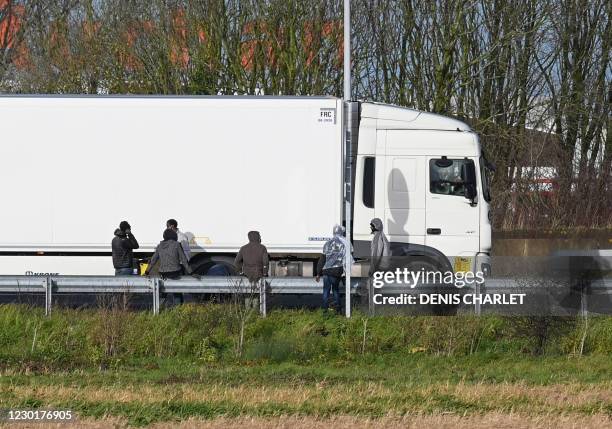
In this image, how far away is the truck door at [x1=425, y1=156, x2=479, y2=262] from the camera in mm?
19172

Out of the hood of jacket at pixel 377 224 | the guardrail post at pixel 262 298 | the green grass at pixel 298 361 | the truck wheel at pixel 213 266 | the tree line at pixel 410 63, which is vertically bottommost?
the green grass at pixel 298 361

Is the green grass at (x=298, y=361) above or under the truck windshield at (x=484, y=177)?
under

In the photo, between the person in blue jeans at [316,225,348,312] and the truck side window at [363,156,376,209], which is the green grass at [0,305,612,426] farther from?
the truck side window at [363,156,376,209]

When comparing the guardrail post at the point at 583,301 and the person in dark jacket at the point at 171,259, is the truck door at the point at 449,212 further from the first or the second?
the person in dark jacket at the point at 171,259

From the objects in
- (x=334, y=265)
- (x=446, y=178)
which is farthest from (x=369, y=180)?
(x=334, y=265)

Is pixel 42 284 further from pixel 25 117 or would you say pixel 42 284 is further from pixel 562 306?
pixel 562 306

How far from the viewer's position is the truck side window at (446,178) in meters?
19.3

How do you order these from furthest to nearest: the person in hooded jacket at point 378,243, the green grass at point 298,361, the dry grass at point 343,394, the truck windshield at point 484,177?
the truck windshield at point 484,177
the person in hooded jacket at point 378,243
the green grass at point 298,361
the dry grass at point 343,394

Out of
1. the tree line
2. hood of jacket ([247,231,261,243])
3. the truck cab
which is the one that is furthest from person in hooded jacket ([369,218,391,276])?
the tree line

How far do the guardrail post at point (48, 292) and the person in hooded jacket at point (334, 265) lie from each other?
13.7 feet

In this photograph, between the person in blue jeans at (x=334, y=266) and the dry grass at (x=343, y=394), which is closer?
the dry grass at (x=343, y=394)

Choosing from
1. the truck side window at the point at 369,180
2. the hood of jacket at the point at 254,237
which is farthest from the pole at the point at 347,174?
the hood of jacket at the point at 254,237

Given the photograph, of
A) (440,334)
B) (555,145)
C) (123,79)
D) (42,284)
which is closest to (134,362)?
(42,284)

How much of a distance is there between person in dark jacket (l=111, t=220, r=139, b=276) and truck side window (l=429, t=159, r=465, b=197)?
5.18 metres
